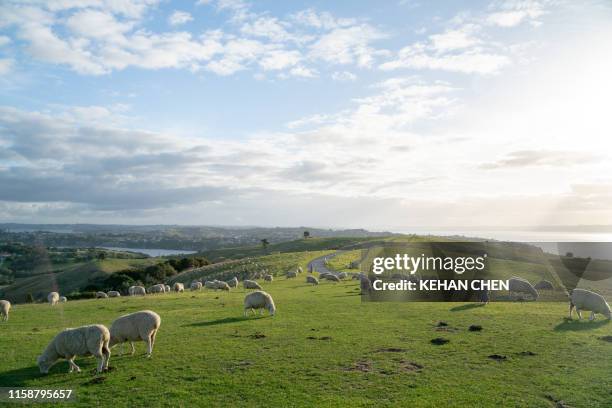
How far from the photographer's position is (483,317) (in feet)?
81.4

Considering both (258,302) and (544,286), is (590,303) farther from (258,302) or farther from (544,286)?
(258,302)

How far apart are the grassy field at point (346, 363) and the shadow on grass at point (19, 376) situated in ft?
0.13

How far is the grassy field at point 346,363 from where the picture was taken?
504 inches

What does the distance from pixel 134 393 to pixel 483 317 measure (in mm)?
20954

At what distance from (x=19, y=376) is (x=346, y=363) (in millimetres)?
12736

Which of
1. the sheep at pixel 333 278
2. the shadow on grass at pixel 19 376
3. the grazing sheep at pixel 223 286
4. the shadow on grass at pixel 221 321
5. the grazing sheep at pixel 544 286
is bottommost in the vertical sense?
the grazing sheep at pixel 223 286

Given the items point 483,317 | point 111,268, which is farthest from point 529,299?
point 111,268

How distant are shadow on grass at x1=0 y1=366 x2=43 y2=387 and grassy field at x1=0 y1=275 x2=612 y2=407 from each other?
4cm

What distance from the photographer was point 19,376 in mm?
14695

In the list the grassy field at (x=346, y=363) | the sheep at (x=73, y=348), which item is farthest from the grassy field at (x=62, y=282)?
the sheep at (x=73, y=348)

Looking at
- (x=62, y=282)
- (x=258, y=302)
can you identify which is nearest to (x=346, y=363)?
(x=258, y=302)

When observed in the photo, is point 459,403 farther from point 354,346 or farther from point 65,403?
point 65,403

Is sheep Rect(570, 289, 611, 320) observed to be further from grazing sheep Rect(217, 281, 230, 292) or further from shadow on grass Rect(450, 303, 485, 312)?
grazing sheep Rect(217, 281, 230, 292)

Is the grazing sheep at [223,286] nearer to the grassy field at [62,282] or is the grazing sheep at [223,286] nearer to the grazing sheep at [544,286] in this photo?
the grazing sheep at [544,286]
